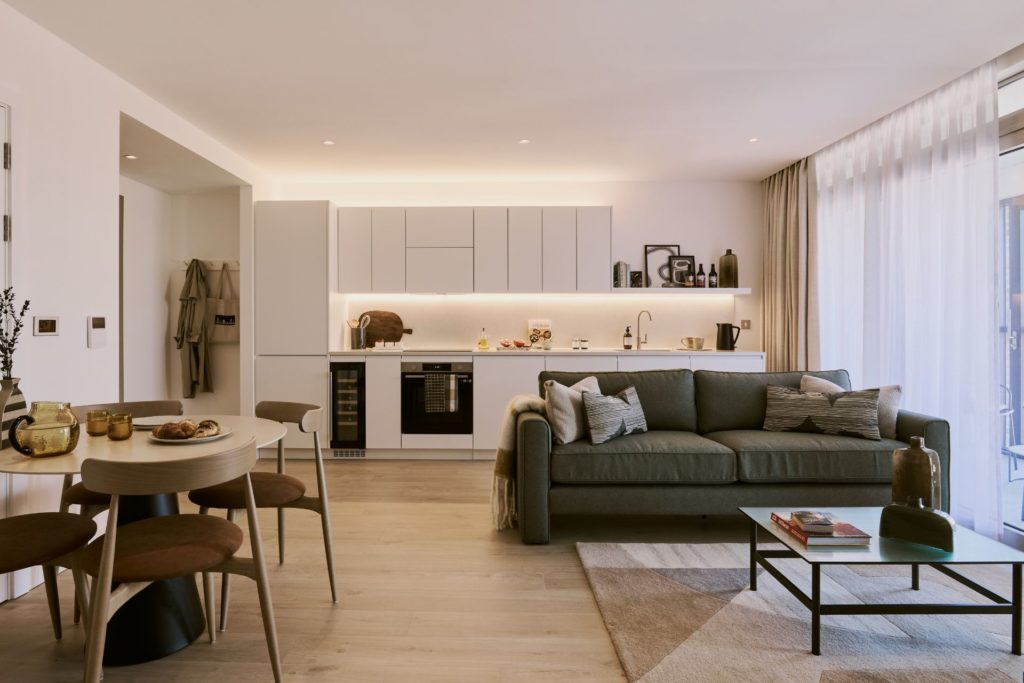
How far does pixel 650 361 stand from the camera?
529cm

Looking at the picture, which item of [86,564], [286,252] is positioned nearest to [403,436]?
[286,252]

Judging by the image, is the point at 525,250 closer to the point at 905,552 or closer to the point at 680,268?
the point at 680,268

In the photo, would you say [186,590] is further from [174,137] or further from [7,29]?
[174,137]

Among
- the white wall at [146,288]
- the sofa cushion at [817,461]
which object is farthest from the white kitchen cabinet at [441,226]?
Result: the sofa cushion at [817,461]

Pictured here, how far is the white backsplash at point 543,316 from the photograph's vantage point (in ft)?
19.0

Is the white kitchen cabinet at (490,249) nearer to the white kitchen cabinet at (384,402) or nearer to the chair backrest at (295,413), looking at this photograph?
the white kitchen cabinet at (384,402)

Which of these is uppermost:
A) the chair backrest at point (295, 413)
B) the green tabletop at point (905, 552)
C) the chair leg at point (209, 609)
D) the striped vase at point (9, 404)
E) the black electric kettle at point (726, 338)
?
the black electric kettle at point (726, 338)

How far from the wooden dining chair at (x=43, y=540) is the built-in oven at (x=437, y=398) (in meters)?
3.29

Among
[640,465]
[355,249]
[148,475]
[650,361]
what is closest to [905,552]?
[640,465]

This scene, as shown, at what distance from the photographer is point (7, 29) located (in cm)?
262

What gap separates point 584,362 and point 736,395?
5.53 feet

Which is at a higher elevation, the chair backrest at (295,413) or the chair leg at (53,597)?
the chair backrest at (295,413)

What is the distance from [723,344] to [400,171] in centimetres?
354

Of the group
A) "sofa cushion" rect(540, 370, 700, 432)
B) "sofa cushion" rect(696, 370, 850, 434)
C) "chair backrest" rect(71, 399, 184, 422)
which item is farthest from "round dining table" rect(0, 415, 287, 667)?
"sofa cushion" rect(696, 370, 850, 434)
